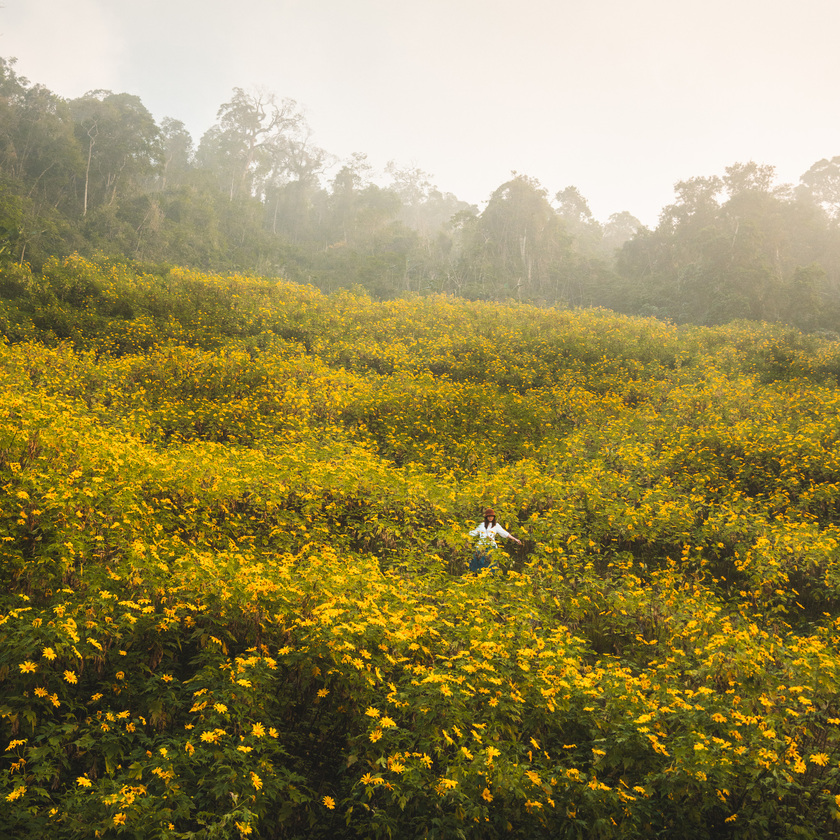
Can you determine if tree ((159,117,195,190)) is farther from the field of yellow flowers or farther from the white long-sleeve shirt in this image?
the white long-sleeve shirt

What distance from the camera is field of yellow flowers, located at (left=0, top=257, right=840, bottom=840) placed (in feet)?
11.7

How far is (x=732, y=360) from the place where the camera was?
64.4 ft

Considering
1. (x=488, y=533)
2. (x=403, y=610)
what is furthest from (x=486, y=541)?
(x=403, y=610)

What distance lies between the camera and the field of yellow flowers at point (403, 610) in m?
3.56

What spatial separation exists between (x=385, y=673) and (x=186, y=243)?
136ft

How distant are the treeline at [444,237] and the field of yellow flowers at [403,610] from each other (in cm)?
2068

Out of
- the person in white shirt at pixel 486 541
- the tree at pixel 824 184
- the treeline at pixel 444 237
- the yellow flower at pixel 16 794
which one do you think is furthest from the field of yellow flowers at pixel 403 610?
the tree at pixel 824 184

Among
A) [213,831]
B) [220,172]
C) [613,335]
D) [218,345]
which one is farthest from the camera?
[220,172]

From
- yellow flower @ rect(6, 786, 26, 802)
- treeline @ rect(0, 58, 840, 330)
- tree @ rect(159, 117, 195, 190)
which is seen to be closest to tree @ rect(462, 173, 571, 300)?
treeline @ rect(0, 58, 840, 330)

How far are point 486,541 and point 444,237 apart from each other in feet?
150

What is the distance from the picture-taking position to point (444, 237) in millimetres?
49844

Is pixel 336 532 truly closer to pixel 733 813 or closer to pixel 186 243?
pixel 733 813

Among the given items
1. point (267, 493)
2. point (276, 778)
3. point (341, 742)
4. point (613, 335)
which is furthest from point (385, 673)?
point (613, 335)

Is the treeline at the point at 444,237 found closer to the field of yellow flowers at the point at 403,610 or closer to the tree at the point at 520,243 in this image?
the tree at the point at 520,243
